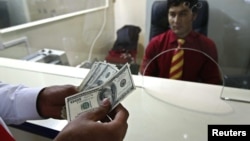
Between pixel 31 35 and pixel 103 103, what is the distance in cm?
131

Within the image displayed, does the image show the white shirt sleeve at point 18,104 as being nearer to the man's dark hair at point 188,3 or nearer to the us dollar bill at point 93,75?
the us dollar bill at point 93,75

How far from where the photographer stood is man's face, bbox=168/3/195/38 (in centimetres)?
121

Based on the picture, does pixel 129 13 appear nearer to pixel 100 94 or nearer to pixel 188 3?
pixel 188 3

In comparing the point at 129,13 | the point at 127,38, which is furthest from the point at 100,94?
the point at 129,13

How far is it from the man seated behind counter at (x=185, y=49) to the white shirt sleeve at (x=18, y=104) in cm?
64

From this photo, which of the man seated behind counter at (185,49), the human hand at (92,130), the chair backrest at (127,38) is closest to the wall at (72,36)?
the chair backrest at (127,38)

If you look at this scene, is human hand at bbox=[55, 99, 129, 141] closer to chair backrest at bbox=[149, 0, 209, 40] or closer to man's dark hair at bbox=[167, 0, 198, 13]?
man's dark hair at bbox=[167, 0, 198, 13]

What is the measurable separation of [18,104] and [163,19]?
1.06 m

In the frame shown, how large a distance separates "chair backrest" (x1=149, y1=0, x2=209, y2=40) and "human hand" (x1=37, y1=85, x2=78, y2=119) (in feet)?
3.08

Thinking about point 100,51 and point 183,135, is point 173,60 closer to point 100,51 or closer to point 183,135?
point 183,135

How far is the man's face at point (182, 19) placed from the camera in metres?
1.21

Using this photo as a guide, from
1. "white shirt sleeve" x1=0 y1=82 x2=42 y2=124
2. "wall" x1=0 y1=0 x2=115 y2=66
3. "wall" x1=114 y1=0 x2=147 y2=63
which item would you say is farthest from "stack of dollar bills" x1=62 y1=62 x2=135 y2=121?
"wall" x1=114 y1=0 x2=147 y2=63

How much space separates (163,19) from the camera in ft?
4.77

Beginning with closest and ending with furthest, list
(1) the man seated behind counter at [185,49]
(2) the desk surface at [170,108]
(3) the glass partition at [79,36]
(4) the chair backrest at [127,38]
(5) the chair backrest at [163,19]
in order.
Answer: (2) the desk surface at [170,108], (1) the man seated behind counter at [185,49], (5) the chair backrest at [163,19], (3) the glass partition at [79,36], (4) the chair backrest at [127,38]
